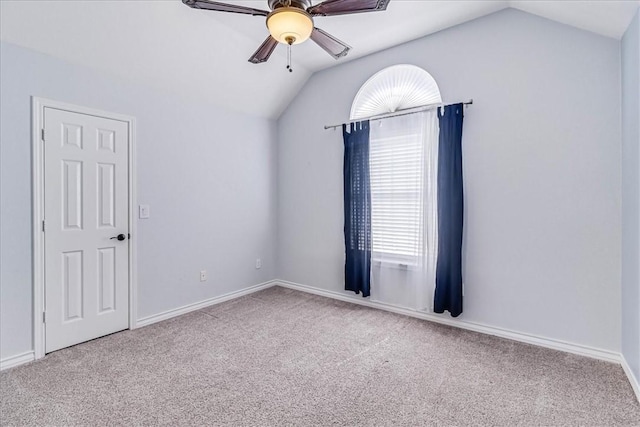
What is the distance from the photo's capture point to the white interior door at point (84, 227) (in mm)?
2594

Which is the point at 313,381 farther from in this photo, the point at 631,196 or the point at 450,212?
the point at 631,196

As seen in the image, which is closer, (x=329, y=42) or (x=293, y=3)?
(x=293, y=3)

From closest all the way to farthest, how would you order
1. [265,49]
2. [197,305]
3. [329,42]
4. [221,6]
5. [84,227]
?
[221,6] → [329,42] → [265,49] → [84,227] → [197,305]

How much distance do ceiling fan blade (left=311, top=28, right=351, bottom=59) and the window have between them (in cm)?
115

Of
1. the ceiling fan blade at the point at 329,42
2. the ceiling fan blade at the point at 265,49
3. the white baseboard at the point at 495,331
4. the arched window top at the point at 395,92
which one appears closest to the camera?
the ceiling fan blade at the point at 329,42

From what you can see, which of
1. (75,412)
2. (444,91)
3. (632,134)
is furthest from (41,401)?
(632,134)

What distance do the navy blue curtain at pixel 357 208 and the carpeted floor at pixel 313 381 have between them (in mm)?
725

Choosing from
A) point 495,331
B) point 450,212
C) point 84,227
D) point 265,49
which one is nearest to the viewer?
point 265,49

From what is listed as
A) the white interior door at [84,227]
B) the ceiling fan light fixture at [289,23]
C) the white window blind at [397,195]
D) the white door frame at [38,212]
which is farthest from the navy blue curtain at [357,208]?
the white door frame at [38,212]

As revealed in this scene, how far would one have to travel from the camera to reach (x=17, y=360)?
2395 millimetres

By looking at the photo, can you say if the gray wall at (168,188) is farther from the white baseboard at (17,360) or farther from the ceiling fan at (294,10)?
the ceiling fan at (294,10)

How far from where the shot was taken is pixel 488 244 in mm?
2932

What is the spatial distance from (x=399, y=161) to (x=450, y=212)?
784mm

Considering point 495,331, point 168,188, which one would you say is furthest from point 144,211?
point 495,331
